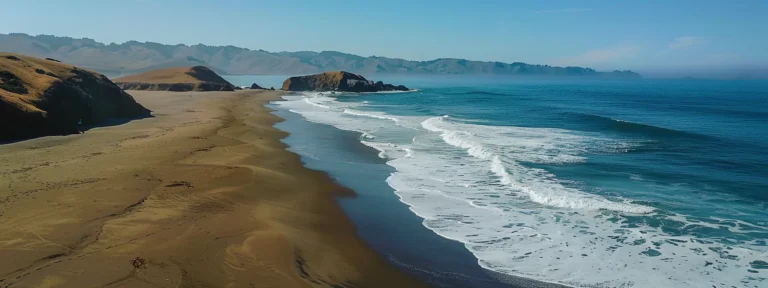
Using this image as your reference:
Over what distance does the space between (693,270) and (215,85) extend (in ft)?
249

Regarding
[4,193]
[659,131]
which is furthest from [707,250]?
[659,131]

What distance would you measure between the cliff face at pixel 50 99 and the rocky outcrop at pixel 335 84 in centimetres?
6193

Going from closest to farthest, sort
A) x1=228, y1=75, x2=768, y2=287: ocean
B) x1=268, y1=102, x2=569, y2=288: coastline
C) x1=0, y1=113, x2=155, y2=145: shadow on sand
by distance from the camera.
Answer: x1=268, y1=102, x2=569, y2=288: coastline → x1=228, y1=75, x2=768, y2=287: ocean → x1=0, y1=113, x2=155, y2=145: shadow on sand

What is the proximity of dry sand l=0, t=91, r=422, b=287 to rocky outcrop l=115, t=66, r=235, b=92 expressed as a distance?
2308 inches

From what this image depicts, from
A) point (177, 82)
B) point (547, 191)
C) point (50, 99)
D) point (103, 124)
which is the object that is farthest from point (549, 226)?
point (177, 82)

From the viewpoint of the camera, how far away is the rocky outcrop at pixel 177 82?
2864 inches

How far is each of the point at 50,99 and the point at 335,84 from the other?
2853 inches

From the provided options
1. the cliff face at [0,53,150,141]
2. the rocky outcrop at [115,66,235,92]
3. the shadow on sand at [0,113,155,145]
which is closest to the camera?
the shadow on sand at [0,113,155,145]

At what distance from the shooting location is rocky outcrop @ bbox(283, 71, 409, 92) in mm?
91625

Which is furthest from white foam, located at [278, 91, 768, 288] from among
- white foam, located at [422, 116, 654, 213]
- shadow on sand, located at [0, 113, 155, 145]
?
shadow on sand, located at [0, 113, 155, 145]

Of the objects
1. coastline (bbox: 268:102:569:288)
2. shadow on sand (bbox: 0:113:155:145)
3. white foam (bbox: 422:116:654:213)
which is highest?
shadow on sand (bbox: 0:113:155:145)

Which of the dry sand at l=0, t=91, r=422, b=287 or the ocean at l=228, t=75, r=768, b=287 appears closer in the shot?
the dry sand at l=0, t=91, r=422, b=287

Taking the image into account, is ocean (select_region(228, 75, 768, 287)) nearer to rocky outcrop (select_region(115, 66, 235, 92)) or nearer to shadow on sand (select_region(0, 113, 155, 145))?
shadow on sand (select_region(0, 113, 155, 145))

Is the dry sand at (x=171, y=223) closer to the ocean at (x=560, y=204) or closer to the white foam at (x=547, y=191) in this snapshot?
the ocean at (x=560, y=204)
